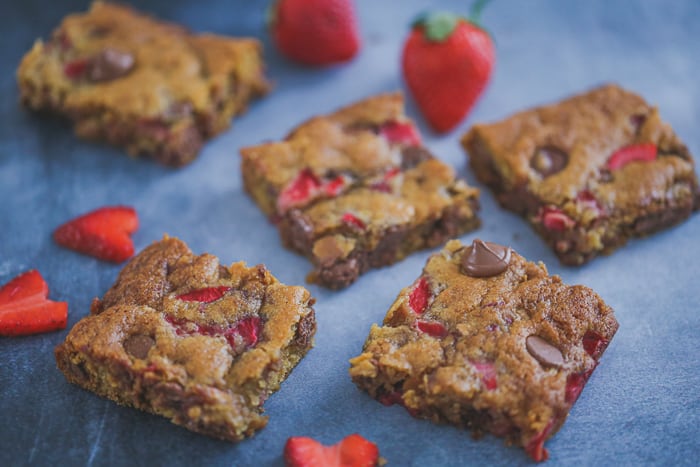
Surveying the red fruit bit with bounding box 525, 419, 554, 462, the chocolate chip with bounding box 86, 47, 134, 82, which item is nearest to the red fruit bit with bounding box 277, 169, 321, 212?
the chocolate chip with bounding box 86, 47, 134, 82

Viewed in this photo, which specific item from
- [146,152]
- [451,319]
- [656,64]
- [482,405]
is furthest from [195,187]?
[656,64]

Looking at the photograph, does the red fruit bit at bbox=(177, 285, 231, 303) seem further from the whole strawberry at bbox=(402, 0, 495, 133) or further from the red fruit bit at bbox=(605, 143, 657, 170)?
the red fruit bit at bbox=(605, 143, 657, 170)

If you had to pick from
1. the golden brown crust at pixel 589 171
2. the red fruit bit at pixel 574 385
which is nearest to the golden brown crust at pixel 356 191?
the golden brown crust at pixel 589 171

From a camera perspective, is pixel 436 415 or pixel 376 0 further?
pixel 376 0

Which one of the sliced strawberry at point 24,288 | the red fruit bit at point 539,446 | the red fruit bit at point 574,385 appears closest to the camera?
the red fruit bit at point 539,446

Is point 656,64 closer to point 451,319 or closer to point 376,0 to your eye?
point 376,0

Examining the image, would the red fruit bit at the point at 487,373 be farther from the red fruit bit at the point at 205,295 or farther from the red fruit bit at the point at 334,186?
the red fruit bit at the point at 334,186
